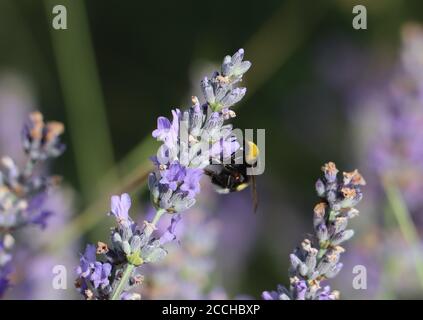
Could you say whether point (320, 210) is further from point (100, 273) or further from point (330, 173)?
point (100, 273)

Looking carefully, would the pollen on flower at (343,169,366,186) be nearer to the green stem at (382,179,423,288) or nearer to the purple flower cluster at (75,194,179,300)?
the purple flower cluster at (75,194,179,300)

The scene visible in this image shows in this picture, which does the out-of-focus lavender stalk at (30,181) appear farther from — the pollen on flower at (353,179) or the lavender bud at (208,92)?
the pollen on flower at (353,179)

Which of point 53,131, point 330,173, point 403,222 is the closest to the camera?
point 330,173

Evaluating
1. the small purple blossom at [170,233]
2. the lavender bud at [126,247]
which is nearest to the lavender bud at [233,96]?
the small purple blossom at [170,233]

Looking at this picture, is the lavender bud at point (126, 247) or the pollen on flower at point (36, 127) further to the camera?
the pollen on flower at point (36, 127)

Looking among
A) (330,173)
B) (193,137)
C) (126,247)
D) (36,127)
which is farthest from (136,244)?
(36,127)
